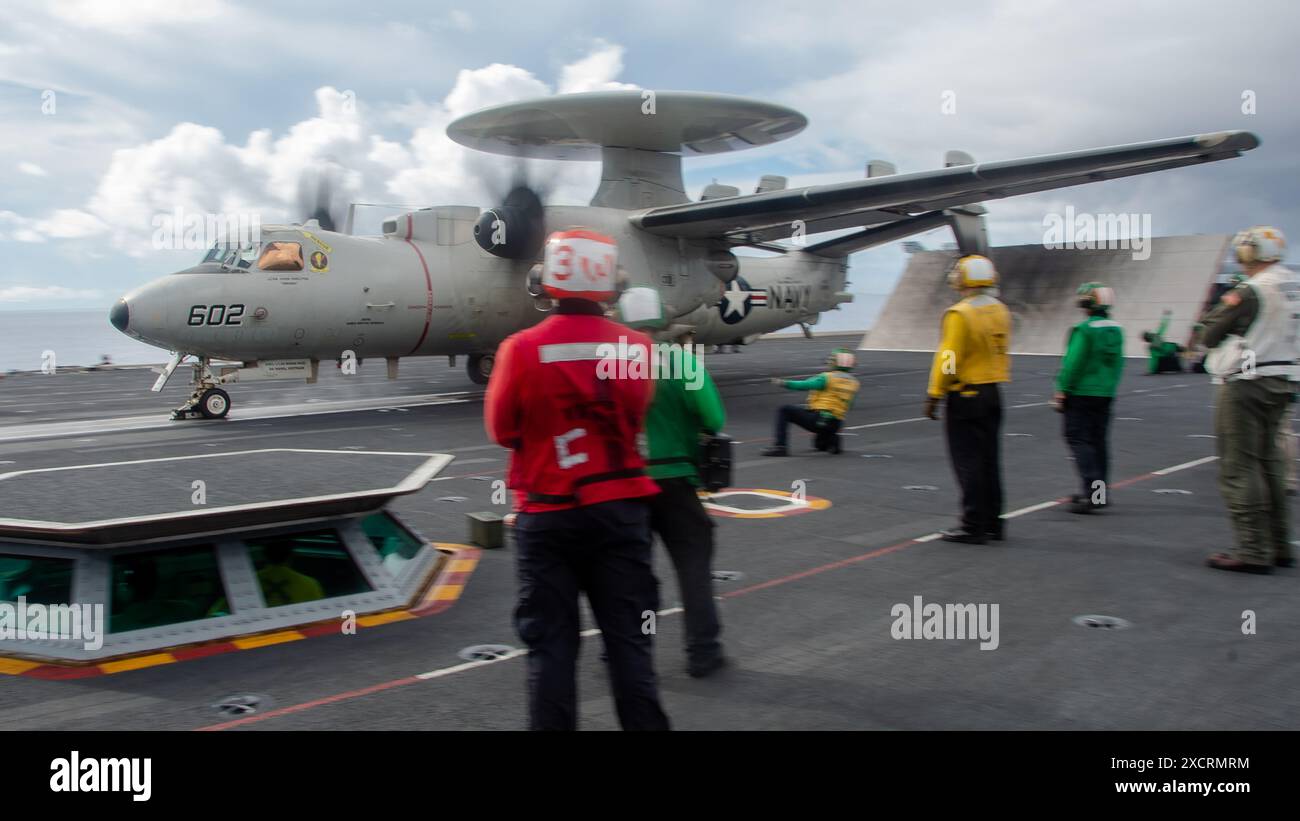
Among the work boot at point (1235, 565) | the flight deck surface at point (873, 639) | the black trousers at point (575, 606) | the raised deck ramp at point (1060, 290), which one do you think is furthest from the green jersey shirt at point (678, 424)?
the raised deck ramp at point (1060, 290)

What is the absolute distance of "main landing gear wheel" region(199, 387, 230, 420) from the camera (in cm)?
1717

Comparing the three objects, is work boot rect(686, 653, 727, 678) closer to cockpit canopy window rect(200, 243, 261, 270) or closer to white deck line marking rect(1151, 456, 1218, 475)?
white deck line marking rect(1151, 456, 1218, 475)

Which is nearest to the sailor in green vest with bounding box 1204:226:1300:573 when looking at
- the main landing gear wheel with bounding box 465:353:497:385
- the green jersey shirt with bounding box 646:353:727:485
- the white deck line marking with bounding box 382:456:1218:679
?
the white deck line marking with bounding box 382:456:1218:679

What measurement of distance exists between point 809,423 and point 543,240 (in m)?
8.50

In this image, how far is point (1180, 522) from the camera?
8.81m

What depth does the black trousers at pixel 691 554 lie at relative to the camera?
16.8 ft

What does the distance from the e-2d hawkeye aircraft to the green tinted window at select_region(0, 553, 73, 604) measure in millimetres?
11074

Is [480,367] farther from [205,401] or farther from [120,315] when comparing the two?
[120,315]

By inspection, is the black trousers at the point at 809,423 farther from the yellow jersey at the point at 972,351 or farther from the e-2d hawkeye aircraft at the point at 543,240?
the e-2d hawkeye aircraft at the point at 543,240

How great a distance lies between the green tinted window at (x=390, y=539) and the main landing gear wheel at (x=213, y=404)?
463 inches

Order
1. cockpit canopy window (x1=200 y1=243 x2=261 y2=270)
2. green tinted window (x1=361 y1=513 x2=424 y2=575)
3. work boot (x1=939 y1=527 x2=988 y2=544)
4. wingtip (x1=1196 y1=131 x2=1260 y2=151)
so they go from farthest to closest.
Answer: cockpit canopy window (x1=200 y1=243 x2=261 y2=270) → wingtip (x1=1196 y1=131 x2=1260 y2=151) → work boot (x1=939 y1=527 x2=988 y2=544) → green tinted window (x1=361 y1=513 x2=424 y2=575)
